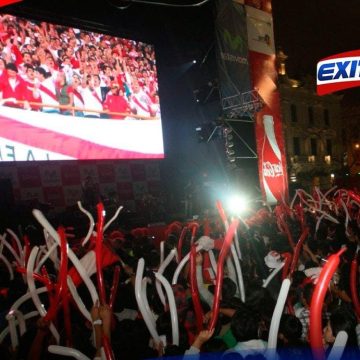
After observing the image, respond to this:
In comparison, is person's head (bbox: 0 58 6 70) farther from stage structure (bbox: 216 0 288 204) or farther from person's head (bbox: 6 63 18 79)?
stage structure (bbox: 216 0 288 204)

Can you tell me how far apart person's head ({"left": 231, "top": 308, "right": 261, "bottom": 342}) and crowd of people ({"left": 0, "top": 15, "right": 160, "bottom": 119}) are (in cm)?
638

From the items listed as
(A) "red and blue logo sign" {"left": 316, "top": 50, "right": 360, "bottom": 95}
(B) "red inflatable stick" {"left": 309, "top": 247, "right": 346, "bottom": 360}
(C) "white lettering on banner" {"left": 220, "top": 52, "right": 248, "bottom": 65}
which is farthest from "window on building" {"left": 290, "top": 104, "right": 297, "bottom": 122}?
(B) "red inflatable stick" {"left": 309, "top": 247, "right": 346, "bottom": 360}

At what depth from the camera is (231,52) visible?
423 inches

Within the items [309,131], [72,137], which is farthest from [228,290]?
[309,131]

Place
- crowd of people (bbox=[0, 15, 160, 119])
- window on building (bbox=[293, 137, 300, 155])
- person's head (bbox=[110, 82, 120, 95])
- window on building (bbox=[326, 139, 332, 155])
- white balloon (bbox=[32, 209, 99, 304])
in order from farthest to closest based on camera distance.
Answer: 1. window on building (bbox=[326, 139, 332, 155])
2. window on building (bbox=[293, 137, 300, 155])
3. person's head (bbox=[110, 82, 120, 95])
4. crowd of people (bbox=[0, 15, 160, 119])
5. white balloon (bbox=[32, 209, 99, 304])

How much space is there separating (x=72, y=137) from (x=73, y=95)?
821mm

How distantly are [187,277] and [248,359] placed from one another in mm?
1764

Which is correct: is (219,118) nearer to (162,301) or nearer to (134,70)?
(134,70)

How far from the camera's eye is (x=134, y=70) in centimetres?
962

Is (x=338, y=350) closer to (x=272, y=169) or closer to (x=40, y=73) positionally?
(x=40, y=73)

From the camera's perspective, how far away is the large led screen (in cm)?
757

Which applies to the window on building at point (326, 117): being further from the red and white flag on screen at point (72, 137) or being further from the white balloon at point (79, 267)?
the white balloon at point (79, 267)

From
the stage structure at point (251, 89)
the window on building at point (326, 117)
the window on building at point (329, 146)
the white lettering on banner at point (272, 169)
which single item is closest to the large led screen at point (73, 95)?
the stage structure at point (251, 89)

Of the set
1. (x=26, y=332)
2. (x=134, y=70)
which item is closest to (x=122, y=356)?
(x=26, y=332)
